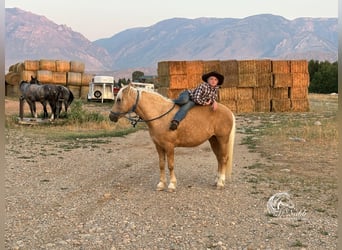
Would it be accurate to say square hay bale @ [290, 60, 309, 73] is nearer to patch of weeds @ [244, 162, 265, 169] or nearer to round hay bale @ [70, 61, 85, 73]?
patch of weeds @ [244, 162, 265, 169]

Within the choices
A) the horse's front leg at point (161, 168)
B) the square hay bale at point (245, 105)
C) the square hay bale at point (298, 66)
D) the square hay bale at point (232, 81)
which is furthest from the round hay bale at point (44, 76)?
the horse's front leg at point (161, 168)

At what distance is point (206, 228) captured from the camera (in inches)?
197

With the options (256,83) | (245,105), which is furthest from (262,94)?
(245,105)

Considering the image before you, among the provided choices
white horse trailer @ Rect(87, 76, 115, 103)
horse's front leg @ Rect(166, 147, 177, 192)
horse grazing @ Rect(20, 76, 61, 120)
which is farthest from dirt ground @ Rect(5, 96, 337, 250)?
white horse trailer @ Rect(87, 76, 115, 103)

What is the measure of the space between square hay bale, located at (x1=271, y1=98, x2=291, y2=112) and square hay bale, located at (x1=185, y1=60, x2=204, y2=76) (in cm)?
423

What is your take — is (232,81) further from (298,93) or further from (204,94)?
(204,94)

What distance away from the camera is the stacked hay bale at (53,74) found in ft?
103

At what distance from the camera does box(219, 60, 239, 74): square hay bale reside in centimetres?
2330

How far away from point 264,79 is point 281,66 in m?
1.12

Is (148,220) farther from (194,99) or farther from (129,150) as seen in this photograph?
(129,150)

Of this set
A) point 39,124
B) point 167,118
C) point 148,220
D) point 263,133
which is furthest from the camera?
point 39,124

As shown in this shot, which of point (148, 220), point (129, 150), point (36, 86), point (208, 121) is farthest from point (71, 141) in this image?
point (148, 220)

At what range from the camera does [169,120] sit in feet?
21.7

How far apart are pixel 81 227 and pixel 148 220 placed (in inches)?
31.5
